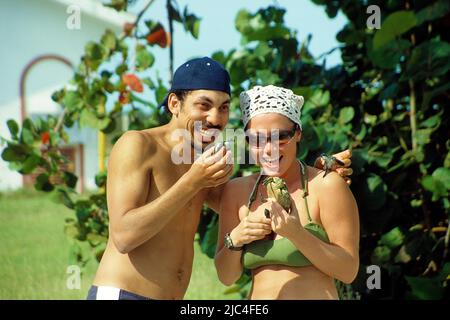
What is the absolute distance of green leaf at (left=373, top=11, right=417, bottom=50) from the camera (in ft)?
13.2

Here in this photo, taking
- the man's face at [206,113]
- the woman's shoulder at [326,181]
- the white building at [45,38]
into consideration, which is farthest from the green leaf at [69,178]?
the white building at [45,38]

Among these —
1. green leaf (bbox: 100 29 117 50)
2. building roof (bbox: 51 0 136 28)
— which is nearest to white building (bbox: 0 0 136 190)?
building roof (bbox: 51 0 136 28)

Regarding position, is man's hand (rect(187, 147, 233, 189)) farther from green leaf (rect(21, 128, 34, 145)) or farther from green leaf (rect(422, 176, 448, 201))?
green leaf (rect(21, 128, 34, 145))

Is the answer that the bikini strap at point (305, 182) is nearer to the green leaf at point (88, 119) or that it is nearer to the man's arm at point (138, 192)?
the man's arm at point (138, 192)

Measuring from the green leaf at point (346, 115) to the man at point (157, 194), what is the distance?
202cm

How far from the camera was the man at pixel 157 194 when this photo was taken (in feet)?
7.98

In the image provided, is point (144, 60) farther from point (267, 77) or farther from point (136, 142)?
point (136, 142)

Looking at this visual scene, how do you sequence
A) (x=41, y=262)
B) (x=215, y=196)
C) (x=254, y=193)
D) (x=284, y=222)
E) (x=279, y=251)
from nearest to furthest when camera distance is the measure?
(x=284, y=222) < (x=279, y=251) < (x=254, y=193) < (x=215, y=196) < (x=41, y=262)

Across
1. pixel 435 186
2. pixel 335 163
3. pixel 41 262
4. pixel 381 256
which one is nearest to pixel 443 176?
pixel 435 186

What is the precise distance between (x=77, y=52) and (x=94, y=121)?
25.1ft

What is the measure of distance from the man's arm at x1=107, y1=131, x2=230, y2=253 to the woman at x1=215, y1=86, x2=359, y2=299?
0.16 meters

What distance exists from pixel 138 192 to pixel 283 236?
48 cm

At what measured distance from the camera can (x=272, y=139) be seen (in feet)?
7.70

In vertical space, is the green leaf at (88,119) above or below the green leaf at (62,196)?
above
